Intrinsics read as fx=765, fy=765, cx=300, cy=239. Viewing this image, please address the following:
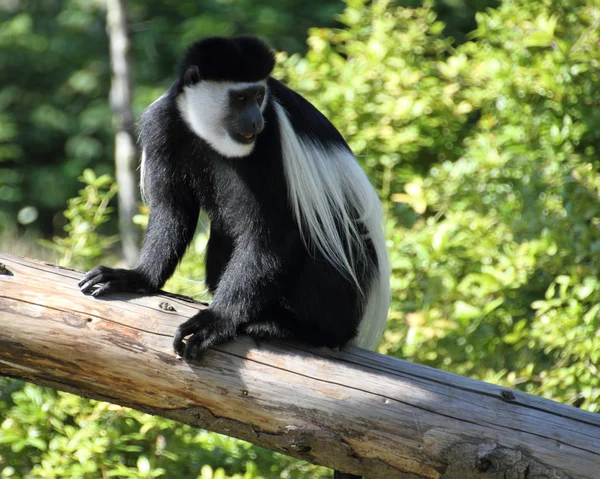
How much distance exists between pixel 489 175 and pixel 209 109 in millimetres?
1274

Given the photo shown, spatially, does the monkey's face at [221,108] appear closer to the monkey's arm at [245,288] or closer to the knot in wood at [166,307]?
the monkey's arm at [245,288]

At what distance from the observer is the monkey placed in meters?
1.82

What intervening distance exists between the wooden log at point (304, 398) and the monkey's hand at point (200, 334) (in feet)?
0.08

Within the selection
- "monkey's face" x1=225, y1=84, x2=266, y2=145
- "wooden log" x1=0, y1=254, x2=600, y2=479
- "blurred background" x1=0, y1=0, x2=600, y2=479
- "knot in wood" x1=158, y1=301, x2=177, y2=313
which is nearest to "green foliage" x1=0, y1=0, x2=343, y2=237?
"blurred background" x1=0, y1=0, x2=600, y2=479

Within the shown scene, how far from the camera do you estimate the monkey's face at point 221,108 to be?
189 cm

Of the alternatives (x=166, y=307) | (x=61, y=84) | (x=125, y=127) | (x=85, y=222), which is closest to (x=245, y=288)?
→ (x=166, y=307)

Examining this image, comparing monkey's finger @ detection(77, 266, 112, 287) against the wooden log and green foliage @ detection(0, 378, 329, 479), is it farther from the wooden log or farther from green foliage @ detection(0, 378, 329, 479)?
green foliage @ detection(0, 378, 329, 479)

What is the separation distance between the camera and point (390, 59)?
3.22 meters

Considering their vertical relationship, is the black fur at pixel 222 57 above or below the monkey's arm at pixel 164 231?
→ above

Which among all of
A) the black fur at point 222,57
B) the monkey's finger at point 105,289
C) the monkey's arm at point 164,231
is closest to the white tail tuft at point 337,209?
the black fur at point 222,57

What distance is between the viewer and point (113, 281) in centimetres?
176

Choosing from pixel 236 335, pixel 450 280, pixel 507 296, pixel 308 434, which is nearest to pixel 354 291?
pixel 236 335

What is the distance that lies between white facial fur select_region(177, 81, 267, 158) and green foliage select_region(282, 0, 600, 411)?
0.90 m

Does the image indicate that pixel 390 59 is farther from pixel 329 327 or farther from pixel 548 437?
pixel 548 437
